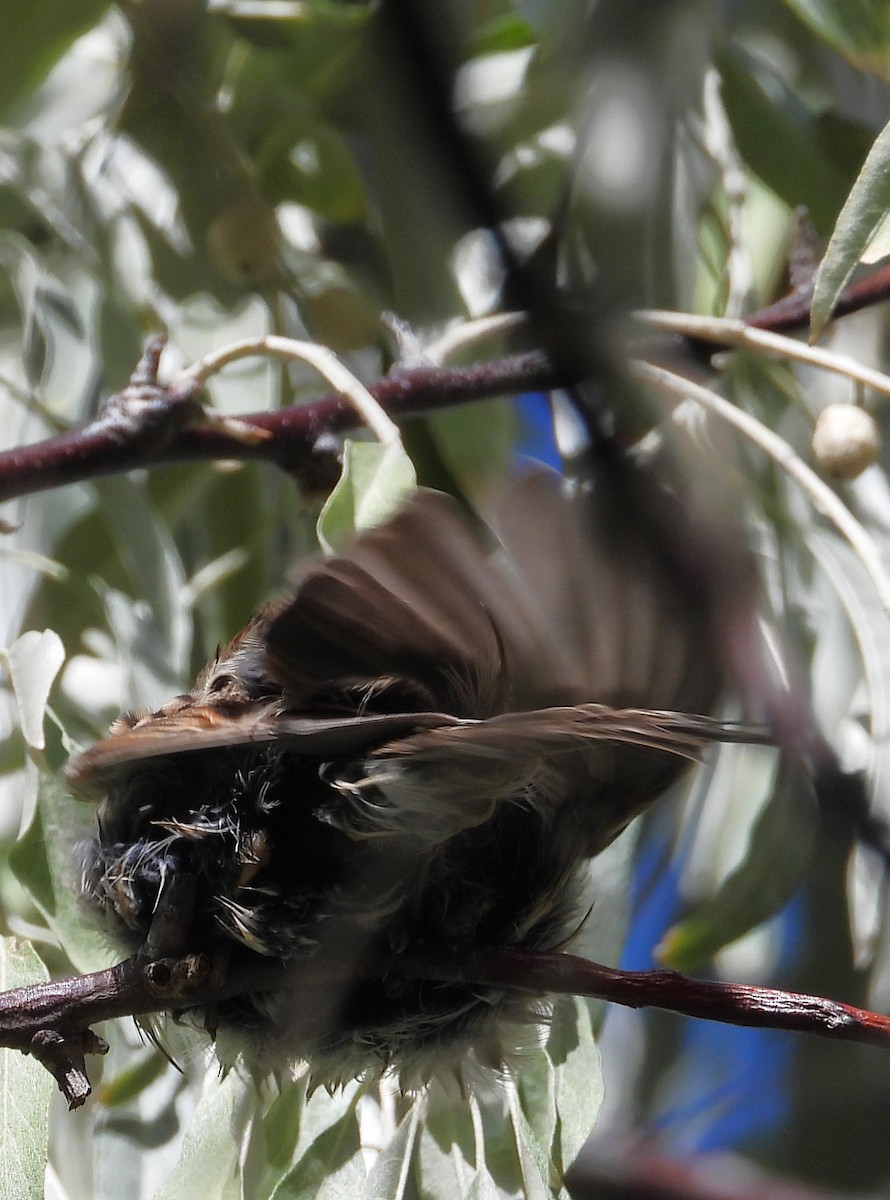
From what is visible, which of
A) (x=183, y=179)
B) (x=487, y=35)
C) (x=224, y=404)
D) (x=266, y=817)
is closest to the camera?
(x=266, y=817)

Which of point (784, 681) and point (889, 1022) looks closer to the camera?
point (889, 1022)

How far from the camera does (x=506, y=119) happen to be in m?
1.67

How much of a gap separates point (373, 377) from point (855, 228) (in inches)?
41.2

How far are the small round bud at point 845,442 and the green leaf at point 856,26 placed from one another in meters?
0.31

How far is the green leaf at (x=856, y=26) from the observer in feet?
4.20

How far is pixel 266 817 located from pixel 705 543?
423 mm

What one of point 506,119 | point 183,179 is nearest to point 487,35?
point 506,119

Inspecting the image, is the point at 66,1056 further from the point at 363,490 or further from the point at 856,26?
the point at 856,26

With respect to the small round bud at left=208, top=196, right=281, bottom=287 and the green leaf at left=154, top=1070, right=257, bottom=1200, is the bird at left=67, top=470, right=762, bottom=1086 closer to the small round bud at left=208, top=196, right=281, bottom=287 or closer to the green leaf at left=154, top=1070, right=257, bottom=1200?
the green leaf at left=154, top=1070, right=257, bottom=1200

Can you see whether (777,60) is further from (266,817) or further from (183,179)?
(266,817)

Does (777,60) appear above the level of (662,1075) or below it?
above

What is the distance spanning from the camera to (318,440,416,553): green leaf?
0.88 meters

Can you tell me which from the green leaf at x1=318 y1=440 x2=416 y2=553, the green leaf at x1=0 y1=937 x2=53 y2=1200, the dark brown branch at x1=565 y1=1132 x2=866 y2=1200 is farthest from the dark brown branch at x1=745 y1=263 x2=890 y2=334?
the dark brown branch at x1=565 y1=1132 x2=866 y2=1200

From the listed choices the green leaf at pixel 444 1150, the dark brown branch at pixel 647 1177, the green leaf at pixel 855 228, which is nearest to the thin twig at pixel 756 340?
the green leaf at pixel 855 228
